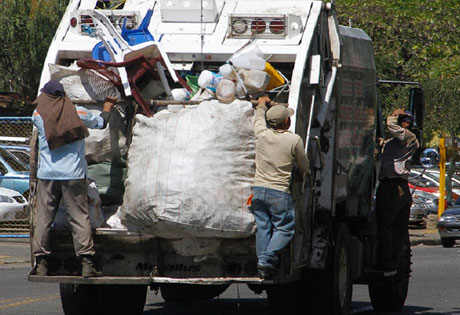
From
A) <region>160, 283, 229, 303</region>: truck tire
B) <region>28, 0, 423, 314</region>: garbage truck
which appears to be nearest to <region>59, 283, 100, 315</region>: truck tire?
<region>28, 0, 423, 314</region>: garbage truck

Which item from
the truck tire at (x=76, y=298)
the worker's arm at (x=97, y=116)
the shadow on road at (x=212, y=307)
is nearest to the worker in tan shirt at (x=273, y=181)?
the worker's arm at (x=97, y=116)

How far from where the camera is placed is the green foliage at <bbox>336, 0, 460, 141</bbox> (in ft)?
92.8

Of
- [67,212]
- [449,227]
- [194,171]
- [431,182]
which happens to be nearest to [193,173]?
[194,171]

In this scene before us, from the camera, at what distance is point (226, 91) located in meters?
8.17

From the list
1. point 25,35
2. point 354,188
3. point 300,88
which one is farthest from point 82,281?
point 25,35

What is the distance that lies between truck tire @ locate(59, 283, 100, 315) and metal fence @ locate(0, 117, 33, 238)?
828cm

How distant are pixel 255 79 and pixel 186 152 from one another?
0.89m

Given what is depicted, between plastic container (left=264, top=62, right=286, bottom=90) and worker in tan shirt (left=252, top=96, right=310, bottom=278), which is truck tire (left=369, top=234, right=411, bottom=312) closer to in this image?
plastic container (left=264, top=62, right=286, bottom=90)

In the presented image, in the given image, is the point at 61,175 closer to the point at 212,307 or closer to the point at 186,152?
the point at 186,152

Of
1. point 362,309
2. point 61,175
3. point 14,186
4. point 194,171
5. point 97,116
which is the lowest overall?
point 14,186

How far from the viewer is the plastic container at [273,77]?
842 cm

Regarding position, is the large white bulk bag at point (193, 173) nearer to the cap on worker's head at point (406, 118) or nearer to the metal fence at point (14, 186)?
the cap on worker's head at point (406, 118)

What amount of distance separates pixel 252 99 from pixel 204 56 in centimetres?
67

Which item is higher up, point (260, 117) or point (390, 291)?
point (260, 117)
